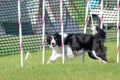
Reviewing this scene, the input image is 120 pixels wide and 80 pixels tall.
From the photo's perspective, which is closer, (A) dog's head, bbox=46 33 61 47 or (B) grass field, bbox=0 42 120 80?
(B) grass field, bbox=0 42 120 80

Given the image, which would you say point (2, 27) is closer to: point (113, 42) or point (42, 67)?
point (113, 42)

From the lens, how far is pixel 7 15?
17.3 meters

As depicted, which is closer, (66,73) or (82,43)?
(66,73)

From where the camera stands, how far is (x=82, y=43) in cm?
1031

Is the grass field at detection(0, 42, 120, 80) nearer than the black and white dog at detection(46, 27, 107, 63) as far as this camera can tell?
Yes

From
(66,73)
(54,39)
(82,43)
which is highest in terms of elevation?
(54,39)

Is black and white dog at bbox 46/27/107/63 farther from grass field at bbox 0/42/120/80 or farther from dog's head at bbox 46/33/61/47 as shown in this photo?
grass field at bbox 0/42/120/80

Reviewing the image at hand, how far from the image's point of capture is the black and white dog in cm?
1022

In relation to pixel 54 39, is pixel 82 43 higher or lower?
lower

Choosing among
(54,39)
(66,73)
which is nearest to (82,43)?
(54,39)

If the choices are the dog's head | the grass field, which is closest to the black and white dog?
the dog's head

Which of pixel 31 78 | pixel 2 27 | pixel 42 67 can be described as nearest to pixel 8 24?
pixel 2 27

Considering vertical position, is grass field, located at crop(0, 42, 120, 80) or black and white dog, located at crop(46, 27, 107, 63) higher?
black and white dog, located at crop(46, 27, 107, 63)

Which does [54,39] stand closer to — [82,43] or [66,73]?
[82,43]
